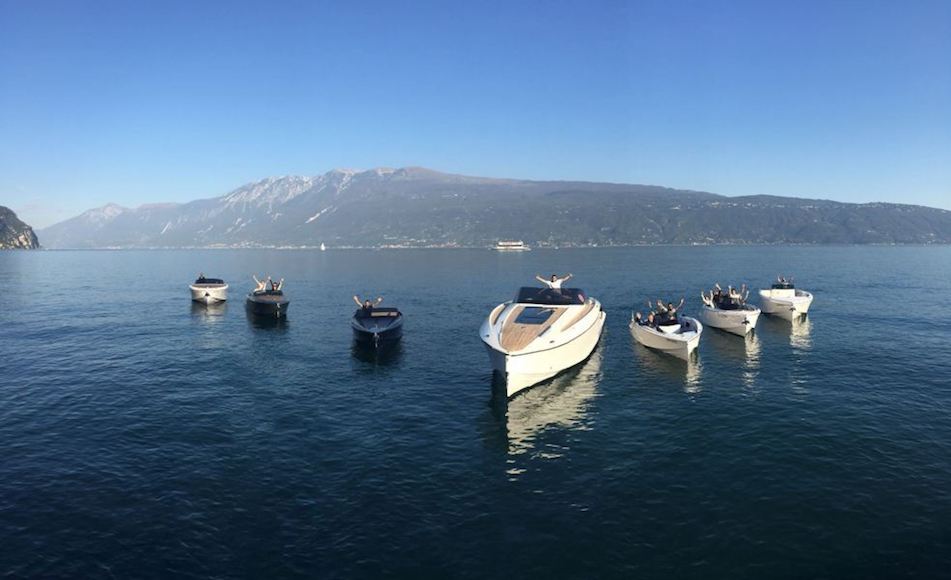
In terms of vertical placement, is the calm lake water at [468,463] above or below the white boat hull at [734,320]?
below

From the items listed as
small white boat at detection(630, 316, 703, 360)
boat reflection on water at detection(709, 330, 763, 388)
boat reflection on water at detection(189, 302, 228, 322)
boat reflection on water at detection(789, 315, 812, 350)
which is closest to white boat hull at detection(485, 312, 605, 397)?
small white boat at detection(630, 316, 703, 360)

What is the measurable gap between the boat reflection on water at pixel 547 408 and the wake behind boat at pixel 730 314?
19181 millimetres

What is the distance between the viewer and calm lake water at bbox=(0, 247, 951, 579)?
16344 millimetres

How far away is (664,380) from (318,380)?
24.0 metres

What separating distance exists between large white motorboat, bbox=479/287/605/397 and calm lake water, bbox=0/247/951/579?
137cm

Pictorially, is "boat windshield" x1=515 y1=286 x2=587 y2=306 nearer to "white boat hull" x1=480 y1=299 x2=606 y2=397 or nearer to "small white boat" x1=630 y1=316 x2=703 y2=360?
"white boat hull" x1=480 y1=299 x2=606 y2=397

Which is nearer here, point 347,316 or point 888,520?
point 888,520

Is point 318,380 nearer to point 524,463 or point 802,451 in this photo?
point 524,463

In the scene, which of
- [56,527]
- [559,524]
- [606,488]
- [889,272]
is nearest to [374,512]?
[559,524]

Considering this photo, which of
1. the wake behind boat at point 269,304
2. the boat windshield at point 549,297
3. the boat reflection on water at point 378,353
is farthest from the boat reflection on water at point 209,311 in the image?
the boat windshield at point 549,297

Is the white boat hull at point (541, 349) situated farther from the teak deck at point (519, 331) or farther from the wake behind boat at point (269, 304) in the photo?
the wake behind boat at point (269, 304)

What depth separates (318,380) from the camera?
3669 centimetres

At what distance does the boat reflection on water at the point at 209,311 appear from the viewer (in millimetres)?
65000

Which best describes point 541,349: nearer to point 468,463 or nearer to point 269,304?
point 468,463
